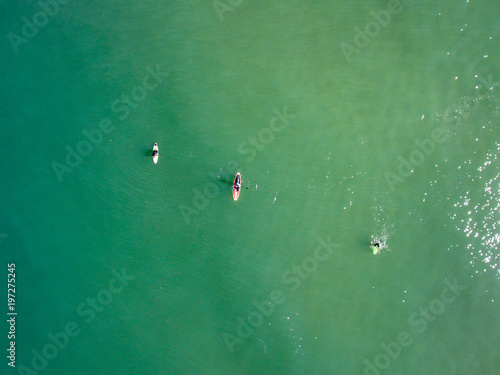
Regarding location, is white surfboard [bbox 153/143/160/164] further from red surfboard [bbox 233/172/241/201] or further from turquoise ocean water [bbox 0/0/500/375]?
red surfboard [bbox 233/172/241/201]

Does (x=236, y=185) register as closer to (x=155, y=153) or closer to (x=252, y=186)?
(x=252, y=186)

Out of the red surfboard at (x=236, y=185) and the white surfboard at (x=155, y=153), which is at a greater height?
the white surfboard at (x=155, y=153)

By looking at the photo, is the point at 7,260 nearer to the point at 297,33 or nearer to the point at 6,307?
the point at 6,307

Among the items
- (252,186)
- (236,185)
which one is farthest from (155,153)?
(252,186)

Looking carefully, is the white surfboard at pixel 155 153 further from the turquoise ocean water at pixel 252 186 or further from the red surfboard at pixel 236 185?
the red surfboard at pixel 236 185

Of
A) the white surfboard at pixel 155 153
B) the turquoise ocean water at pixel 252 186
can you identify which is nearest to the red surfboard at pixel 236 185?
the turquoise ocean water at pixel 252 186

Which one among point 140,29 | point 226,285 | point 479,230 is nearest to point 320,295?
point 226,285

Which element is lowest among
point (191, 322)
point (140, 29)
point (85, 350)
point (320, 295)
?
point (85, 350)

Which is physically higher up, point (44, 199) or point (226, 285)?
point (44, 199)
